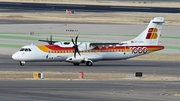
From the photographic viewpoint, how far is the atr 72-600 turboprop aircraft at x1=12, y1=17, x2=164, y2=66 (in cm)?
6544

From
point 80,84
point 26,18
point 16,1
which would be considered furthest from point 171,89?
point 16,1

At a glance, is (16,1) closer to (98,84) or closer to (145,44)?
(145,44)

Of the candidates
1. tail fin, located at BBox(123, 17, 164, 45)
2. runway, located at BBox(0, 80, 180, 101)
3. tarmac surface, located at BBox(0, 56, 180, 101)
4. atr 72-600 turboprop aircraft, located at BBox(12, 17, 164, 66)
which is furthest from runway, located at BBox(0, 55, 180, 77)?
runway, located at BBox(0, 80, 180, 101)

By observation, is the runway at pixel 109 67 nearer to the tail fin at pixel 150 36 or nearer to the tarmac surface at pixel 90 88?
the tarmac surface at pixel 90 88

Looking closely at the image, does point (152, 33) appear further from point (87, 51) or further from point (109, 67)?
point (87, 51)

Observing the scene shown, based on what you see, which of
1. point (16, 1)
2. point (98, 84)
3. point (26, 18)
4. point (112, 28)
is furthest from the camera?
point (16, 1)

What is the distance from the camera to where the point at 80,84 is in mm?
49219

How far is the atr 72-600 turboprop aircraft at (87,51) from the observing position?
65438mm

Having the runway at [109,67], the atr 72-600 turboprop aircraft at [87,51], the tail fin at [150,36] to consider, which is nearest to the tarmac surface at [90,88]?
the runway at [109,67]

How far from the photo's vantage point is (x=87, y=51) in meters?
67.2

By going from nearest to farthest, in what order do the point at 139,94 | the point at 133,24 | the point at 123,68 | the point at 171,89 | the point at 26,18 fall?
the point at 139,94
the point at 171,89
the point at 123,68
the point at 133,24
the point at 26,18

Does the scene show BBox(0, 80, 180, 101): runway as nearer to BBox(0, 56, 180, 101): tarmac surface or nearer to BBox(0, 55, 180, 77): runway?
BBox(0, 56, 180, 101): tarmac surface

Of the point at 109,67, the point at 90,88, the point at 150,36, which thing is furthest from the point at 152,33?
the point at 90,88

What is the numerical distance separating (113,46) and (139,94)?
80.8 ft
